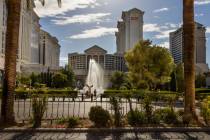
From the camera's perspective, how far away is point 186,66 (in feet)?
49.3

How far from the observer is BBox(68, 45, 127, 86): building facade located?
174000mm

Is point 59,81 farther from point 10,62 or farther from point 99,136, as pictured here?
point 99,136

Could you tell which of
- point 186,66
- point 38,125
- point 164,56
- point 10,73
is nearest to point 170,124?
point 186,66

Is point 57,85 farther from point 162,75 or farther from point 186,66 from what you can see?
point 186,66

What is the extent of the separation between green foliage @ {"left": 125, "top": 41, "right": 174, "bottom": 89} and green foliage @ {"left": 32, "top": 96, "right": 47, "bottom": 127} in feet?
117

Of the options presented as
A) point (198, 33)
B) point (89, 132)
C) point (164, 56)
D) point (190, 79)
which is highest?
point (198, 33)

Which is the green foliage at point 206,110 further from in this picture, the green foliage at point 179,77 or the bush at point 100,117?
the green foliage at point 179,77

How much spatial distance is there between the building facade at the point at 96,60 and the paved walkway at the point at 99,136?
158 meters

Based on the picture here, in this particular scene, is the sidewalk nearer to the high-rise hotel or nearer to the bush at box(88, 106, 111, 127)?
the bush at box(88, 106, 111, 127)

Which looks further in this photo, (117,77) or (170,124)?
(117,77)

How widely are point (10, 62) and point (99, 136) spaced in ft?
16.4


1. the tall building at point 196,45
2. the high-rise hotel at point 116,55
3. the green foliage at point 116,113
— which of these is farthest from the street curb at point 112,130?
the high-rise hotel at point 116,55

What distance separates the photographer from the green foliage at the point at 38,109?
13.8 m

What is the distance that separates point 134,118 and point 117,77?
259ft
